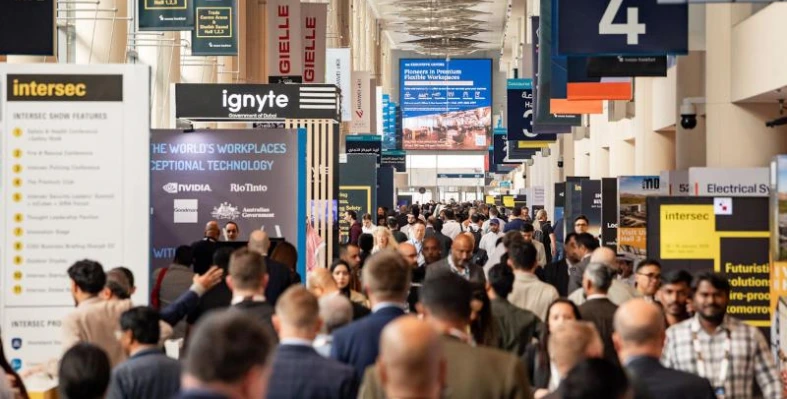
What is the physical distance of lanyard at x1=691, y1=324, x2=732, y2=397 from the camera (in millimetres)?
6980

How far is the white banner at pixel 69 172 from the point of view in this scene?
9008 mm

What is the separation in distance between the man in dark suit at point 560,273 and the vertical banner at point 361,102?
3144 centimetres

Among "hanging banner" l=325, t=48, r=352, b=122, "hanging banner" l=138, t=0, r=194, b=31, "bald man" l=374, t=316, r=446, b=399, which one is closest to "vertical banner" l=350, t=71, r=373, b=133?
"hanging banner" l=325, t=48, r=352, b=122

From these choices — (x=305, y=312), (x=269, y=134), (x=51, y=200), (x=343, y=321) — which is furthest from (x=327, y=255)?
(x=305, y=312)

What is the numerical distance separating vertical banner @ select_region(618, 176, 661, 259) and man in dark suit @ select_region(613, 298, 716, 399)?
1026 cm

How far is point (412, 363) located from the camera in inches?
153

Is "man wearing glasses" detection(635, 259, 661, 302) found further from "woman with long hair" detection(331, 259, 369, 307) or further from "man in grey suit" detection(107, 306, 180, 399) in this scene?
"man in grey suit" detection(107, 306, 180, 399)

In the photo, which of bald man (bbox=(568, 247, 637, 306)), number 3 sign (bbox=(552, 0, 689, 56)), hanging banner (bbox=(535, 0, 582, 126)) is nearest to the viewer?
bald man (bbox=(568, 247, 637, 306))

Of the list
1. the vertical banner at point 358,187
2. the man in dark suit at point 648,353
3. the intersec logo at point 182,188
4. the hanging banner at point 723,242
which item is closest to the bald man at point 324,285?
the man in dark suit at point 648,353

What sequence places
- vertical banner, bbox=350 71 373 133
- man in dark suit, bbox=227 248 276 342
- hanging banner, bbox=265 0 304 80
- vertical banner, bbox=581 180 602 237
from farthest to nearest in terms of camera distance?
vertical banner, bbox=350 71 373 133, hanging banner, bbox=265 0 304 80, vertical banner, bbox=581 180 602 237, man in dark suit, bbox=227 248 276 342

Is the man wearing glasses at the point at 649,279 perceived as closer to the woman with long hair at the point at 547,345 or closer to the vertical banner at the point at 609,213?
the woman with long hair at the point at 547,345

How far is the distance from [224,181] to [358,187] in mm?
14034

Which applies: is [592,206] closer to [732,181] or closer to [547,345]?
[732,181]

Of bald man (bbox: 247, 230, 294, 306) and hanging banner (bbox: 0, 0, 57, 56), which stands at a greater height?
hanging banner (bbox: 0, 0, 57, 56)
